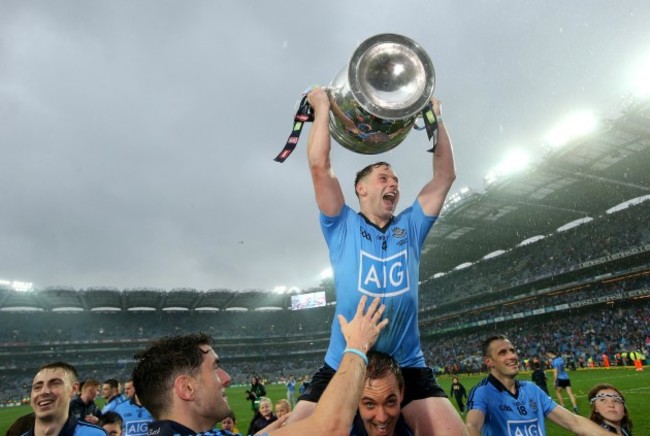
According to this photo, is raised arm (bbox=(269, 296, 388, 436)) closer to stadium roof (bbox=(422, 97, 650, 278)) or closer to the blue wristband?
the blue wristband

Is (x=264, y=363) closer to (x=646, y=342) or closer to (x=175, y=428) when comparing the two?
(x=646, y=342)

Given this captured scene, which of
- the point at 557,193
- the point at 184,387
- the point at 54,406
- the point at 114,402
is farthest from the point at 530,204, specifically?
the point at 184,387

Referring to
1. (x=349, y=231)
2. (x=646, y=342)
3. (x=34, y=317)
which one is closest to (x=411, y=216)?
(x=349, y=231)

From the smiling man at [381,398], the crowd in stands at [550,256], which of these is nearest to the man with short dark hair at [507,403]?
the smiling man at [381,398]

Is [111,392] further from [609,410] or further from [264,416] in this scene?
[609,410]

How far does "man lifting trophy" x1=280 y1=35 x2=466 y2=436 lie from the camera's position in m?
2.83

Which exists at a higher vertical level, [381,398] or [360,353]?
[360,353]

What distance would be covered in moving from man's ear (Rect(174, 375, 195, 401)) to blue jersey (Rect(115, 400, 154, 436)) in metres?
6.21

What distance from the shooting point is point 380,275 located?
2.99 m

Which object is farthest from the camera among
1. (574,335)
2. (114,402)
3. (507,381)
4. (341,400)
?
(574,335)

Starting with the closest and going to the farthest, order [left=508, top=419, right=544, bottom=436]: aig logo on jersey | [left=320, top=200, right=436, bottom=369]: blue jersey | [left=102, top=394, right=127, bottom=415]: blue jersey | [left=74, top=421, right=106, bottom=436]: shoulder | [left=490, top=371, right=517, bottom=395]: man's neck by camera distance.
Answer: [left=320, top=200, right=436, bottom=369]: blue jersey < [left=74, top=421, right=106, bottom=436]: shoulder < [left=508, top=419, right=544, bottom=436]: aig logo on jersey < [left=490, top=371, right=517, bottom=395]: man's neck < [left=102, top=394, right=127, bottom=415]: blue jersey

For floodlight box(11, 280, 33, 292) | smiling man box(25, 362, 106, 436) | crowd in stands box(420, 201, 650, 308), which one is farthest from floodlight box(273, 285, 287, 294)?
smiling man box(25, 362, 106, 436)

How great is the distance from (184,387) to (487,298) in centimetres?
5052

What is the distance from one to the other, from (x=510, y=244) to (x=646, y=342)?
1885cm
